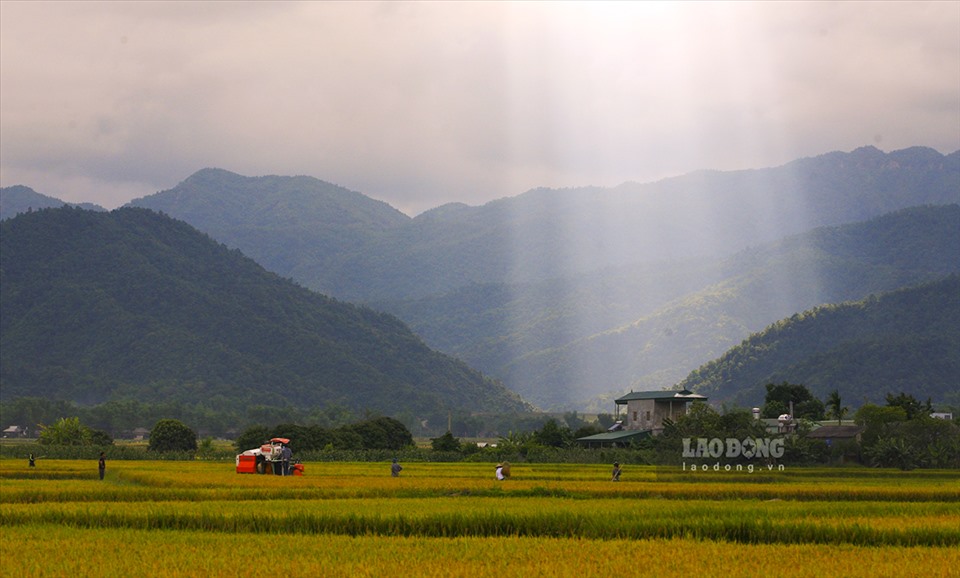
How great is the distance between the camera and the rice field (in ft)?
72.7

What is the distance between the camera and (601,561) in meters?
22.9

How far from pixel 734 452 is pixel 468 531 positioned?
2267 inches

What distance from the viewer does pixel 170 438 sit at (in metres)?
122

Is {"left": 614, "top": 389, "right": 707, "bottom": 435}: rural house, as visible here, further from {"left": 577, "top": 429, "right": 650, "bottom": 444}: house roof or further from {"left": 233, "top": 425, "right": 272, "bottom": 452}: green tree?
{"left": 233, "top": 425, "right": 272, "bottom": 452}: green tree

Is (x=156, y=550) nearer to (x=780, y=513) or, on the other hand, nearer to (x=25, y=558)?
(x=25, y=558)

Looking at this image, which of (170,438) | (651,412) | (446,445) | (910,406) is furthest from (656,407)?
(170,438)

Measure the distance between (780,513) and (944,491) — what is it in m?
18.8

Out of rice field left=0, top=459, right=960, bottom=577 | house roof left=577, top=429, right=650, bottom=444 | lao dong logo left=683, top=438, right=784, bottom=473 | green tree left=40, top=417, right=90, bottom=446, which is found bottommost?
rice field left=0, top=459, right=960, bottom=577

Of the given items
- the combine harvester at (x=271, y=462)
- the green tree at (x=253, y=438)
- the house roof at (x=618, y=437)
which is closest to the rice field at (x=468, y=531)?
the combine harvester at (x=271, y=462)

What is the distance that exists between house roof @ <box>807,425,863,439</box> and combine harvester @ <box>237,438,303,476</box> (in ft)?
164

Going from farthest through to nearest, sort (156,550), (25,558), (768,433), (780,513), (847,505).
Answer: (768,433) → (847,505) → (780,513) → (156,550) → (25,558)

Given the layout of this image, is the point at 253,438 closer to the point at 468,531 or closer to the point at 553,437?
the point at 553,437

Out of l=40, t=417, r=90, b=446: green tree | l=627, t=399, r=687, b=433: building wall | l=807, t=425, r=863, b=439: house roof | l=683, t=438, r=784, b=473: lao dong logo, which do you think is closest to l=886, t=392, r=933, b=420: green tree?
l=807, t=425, r=863, b=439: house roof

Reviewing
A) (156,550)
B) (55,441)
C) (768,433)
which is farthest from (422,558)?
(55,441)
